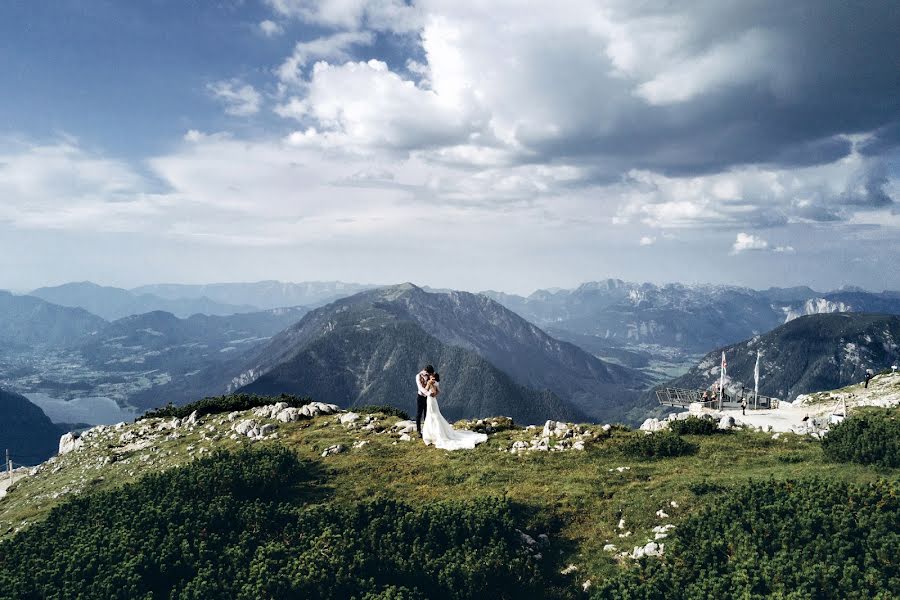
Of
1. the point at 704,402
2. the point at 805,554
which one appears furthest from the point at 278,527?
the point at 704,402

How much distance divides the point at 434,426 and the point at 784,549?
17413 mm

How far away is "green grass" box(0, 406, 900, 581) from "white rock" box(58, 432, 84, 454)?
6966 millimetres

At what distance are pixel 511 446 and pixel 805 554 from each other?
1481cm

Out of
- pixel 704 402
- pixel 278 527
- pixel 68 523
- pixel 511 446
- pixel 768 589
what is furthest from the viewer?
pixel 704 402

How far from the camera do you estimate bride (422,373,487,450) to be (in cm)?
2712

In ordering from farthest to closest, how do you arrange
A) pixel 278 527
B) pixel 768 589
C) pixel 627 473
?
pixel 627 473 → pixel 278 527 → pixel 768 589

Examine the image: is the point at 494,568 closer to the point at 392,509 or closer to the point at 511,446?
the point at 392,509

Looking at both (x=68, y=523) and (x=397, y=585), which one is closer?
(x=397, y=585)

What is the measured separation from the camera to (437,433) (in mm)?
27609

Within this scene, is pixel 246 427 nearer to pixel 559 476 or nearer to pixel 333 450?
pixel 333 450

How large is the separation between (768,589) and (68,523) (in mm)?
26405

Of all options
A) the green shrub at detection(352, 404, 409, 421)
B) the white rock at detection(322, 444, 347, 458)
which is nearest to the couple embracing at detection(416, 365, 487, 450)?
the white rock at detection(322, 444, 347, 458)

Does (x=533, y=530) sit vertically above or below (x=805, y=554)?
below

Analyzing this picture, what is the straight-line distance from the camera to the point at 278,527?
18312mm
